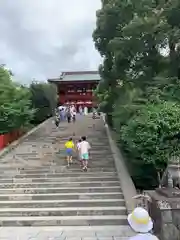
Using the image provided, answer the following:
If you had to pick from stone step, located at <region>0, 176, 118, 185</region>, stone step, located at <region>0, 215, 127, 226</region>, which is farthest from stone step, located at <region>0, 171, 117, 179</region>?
stone step, located at <region>0, 215, 127, 226</region>

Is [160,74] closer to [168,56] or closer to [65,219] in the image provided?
[168,56]

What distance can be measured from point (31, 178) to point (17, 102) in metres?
8.67

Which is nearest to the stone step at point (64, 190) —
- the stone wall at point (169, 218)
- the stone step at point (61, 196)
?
the stone step at point (61, 196)

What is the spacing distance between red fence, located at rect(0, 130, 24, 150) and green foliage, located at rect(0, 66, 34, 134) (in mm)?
412

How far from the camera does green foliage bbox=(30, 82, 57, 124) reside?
31.8m

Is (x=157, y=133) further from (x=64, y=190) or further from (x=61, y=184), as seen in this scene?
(x=61, y=184)

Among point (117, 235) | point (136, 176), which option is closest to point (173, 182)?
point (117, 235)

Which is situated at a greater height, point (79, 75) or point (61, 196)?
point (79, 75)

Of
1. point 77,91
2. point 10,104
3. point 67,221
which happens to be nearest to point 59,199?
point 67,221

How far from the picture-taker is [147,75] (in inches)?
572

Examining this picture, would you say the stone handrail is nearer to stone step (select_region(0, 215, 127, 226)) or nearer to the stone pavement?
the stone pavement

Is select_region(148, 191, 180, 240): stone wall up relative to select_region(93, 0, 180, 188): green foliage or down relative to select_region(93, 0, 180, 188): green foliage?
down

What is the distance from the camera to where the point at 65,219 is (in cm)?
931

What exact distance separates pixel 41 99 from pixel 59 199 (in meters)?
22.0
